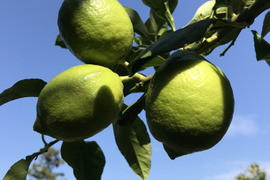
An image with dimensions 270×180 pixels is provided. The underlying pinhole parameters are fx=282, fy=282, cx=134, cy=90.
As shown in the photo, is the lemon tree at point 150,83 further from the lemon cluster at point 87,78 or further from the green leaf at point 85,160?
the green leaf at point 85,160

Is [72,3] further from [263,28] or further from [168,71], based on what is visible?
[263,28]

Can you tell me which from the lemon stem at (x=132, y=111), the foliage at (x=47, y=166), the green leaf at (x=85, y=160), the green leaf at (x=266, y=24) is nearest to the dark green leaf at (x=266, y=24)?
the green leaf at (x=266, y=24)

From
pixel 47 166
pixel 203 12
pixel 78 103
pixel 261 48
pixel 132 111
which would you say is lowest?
pixel 47 166

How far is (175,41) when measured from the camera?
70 centimetres

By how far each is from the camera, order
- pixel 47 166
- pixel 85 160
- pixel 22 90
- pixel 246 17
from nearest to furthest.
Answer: pixel 246 17
pixel 22 90
pixel 85 160
pixel 47 166

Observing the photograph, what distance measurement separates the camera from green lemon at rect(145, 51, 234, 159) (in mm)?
719

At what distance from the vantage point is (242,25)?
805 mm

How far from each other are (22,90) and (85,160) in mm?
384

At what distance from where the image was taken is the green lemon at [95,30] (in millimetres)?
853

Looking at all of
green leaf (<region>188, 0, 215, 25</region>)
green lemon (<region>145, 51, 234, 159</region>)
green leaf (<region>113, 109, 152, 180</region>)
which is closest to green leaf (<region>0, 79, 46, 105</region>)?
green leaf (<region>113, 109, 152, 180</region>)

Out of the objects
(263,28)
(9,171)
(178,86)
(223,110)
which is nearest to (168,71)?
(178,86)

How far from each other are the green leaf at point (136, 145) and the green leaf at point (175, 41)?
60 cm

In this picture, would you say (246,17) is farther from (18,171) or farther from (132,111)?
(18,171)

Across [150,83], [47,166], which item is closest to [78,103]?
[150,83]
